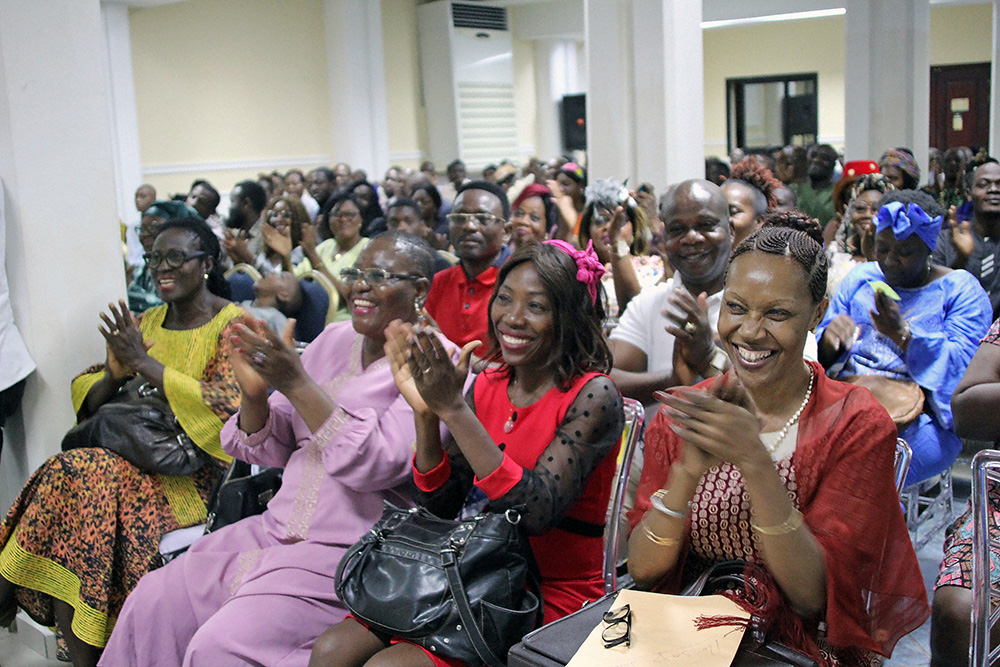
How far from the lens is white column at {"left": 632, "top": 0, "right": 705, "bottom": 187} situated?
5.81 metres

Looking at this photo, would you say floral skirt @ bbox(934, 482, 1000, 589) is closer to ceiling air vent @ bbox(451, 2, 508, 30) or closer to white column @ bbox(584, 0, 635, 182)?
white column @ bbox(584, 0, 635, 182)

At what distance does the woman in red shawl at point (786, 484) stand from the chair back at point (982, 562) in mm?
299

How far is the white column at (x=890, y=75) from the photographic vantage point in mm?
8914

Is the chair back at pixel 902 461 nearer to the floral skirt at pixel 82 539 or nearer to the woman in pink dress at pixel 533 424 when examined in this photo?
the woman in pink dress at pixel 533 424

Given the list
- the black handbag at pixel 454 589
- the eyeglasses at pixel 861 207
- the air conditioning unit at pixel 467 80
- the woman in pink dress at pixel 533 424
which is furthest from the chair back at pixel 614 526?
the air conditioning unit at pixel 467 80

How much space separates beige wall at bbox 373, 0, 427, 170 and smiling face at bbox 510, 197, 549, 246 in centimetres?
939

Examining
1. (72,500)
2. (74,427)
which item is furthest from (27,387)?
(72,500)

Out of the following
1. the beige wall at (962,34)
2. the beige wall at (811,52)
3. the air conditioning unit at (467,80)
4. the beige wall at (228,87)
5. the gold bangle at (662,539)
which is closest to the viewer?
the gold bangle at (662,539)

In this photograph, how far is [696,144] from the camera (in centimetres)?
605

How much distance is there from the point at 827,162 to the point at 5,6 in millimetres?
6814

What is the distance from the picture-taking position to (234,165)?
12.4 m

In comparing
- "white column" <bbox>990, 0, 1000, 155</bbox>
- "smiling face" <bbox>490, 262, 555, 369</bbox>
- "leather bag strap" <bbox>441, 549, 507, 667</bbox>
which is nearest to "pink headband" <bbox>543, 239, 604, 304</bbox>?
"smiling face" <bbox>490, 262, 555, 369</bbox>

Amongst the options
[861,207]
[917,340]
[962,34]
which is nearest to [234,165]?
[861,207]

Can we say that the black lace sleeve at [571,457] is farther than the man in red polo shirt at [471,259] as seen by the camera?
No
